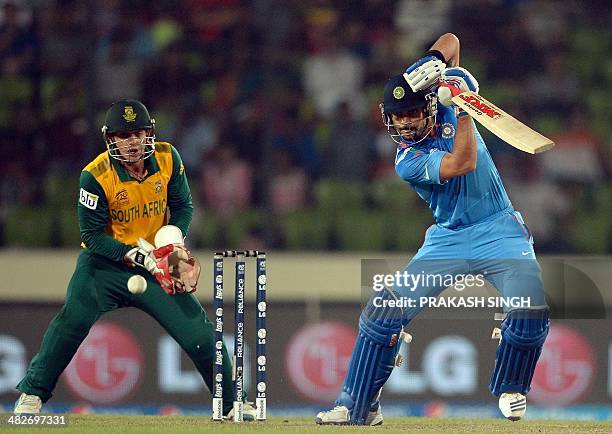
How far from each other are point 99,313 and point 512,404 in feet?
6.55

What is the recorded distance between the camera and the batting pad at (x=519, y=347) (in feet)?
19.6

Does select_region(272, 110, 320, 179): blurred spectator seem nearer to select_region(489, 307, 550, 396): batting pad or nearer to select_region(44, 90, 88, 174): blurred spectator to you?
select_region(44, 90, 88, 174): blurred spectator

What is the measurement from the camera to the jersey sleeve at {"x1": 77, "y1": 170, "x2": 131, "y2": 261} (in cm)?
634

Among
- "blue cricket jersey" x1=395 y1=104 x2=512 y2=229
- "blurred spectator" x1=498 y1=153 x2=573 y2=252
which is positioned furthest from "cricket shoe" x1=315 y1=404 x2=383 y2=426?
"blurred spectator" x1=498 y1=153 x2=573 y2=252

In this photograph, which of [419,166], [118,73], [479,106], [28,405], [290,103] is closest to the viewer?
[479,106]

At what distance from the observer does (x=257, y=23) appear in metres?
10.2

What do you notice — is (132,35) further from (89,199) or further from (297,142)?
(89,199)

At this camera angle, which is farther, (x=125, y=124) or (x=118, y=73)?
(x=118, y=73)

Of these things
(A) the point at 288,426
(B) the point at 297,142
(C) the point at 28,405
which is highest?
(B) the point at 297,142

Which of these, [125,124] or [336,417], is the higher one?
[125,124]

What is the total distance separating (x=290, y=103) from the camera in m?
10.6

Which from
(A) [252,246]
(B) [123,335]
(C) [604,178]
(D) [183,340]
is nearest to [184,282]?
(D) [183,340]

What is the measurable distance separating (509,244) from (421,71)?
88cm

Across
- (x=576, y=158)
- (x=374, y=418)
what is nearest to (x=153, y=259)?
(x=374, y=418)
